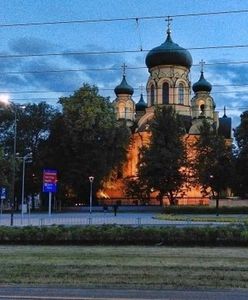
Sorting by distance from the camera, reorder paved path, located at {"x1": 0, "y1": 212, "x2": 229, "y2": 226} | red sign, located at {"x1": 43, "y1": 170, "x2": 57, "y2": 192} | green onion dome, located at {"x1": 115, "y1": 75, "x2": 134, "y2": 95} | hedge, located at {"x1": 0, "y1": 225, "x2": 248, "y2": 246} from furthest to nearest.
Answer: green onion dome, located at {"x1": 115, "y1": 75, "x2": 134, "y2": 95} < red sign, located at {"x1": 43, "y1": 170, "x2": 57, "y2": 192} < paved path, located at {"x1": 0, "y1": 212, "x2": 229, "y2": 226} < hedge, located at {"x1": 0, "y1": 225, "x2": 248, "y2": 246}

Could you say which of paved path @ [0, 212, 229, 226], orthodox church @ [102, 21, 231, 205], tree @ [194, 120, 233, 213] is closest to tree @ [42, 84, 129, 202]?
orthodox church @ [102, 21, 231, 205]

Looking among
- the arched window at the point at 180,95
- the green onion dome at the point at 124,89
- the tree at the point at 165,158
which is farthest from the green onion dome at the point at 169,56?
the tree at the point at 165,158

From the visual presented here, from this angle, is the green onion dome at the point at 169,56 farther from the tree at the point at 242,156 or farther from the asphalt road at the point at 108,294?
the asphalt road at the point at 108,294

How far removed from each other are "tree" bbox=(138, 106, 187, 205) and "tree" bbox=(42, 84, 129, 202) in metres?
3.87

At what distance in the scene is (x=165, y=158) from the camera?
238 feet

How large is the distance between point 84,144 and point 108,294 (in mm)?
63896

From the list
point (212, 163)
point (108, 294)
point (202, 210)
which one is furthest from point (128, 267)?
point (212, 163)

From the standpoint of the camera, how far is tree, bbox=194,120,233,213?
71125mm

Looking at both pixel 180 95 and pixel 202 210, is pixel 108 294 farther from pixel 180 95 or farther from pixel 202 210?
pixel 180 95

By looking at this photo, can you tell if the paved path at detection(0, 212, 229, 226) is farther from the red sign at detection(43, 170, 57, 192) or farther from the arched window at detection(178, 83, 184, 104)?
the arched window at detection(178, 83, 184, 104)

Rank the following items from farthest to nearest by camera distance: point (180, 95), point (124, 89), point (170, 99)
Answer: point (124, 89), point (180, 95), point (170, 99)

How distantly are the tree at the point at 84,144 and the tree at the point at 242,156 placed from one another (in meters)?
15.0

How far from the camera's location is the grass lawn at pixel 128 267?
11.2 metres

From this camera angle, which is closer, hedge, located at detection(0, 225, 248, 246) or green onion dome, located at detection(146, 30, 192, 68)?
hedge, located at detection(0, 225, 248, 246)
